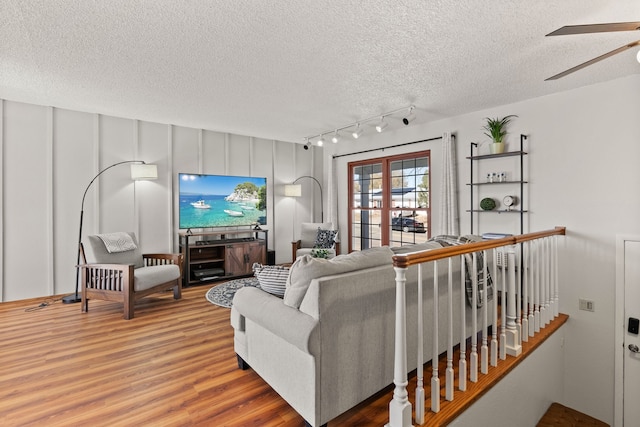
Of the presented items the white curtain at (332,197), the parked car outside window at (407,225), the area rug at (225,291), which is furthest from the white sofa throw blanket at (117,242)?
the parked car outside window at (407,225)

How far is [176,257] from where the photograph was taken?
4.50 metres

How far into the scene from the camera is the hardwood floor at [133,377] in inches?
77.4

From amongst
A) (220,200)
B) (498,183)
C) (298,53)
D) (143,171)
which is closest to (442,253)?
(298,53)

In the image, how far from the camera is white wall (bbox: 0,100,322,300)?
416cm

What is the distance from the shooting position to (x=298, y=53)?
2.70 m

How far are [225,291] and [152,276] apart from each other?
1114 millimetres

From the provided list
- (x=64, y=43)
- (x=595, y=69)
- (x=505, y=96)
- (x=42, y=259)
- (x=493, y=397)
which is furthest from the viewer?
(x=42, y=259)

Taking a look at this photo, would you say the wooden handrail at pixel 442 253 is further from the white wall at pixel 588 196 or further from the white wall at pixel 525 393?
the white wall at pixel 588 196

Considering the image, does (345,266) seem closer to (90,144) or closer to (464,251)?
(464,251)

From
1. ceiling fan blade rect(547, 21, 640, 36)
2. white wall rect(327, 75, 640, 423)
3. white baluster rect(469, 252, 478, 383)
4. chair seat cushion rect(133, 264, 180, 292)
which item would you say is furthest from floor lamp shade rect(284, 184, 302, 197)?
ceiling fan blade rect(547, 21, 640, 36)

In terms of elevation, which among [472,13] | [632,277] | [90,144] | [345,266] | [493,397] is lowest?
[493,397]

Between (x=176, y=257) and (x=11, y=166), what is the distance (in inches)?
94.2

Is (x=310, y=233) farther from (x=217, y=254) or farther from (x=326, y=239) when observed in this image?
(x=217, y=254)

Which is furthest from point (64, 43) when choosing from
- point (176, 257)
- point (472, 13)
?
point (472, 13)
